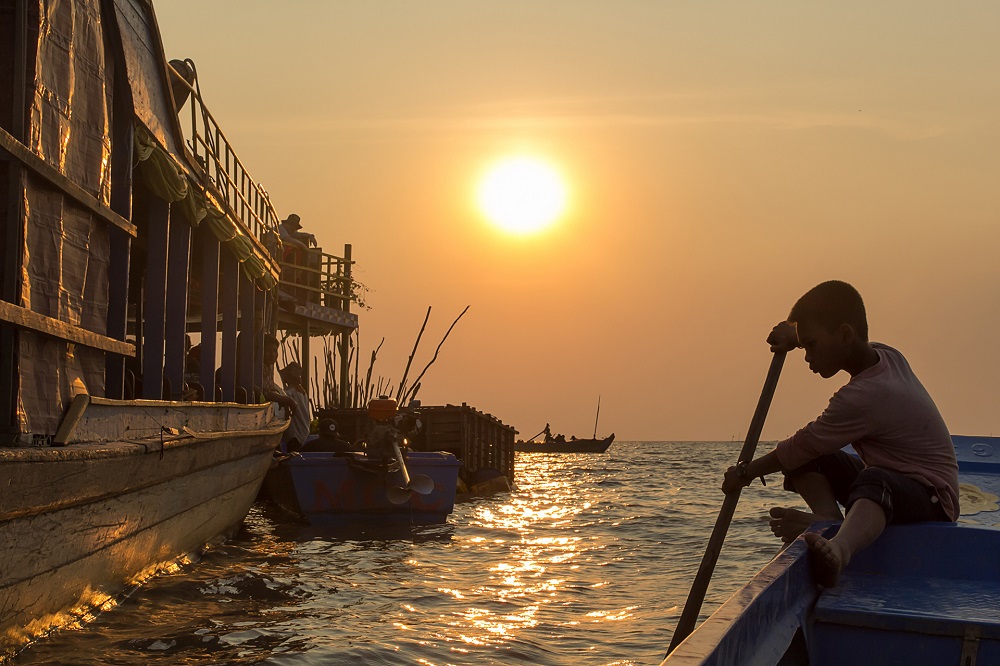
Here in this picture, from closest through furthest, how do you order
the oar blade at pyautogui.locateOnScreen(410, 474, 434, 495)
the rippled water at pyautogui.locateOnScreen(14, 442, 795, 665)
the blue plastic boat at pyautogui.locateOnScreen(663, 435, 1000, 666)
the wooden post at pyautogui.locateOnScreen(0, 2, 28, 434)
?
1. the blue plastic boat at pyautogui.locateOnScreen(663, 435, 1000, 666)
2. the wooden post at pyautogui.locateOnScreen(0, 2, 28, 434)
3. the rippled water at pyautogui.locateOnScreen(14, 442, 795, 665)
4. the oar blade at pyautogui.locateOnScreen(410, 474, 434, 495)

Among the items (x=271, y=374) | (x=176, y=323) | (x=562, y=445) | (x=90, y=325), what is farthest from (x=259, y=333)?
(x=562, y=445)

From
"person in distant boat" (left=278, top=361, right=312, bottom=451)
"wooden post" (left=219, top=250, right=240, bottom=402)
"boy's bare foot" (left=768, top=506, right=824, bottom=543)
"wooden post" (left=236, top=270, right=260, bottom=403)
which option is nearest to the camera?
"boy's bare foot" (left=768, top=506, right=824, bottom=543)

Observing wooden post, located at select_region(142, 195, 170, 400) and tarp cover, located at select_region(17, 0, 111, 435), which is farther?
wooden post, located at select_region(142, 195, 170, 400)

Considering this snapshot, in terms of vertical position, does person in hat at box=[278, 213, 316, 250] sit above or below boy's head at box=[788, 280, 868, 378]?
above

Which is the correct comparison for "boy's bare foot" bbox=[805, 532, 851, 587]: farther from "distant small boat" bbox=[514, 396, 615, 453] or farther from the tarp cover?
"distant small boat" bbox=[514, 396, 615, 453]

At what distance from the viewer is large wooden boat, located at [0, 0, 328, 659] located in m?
4.46

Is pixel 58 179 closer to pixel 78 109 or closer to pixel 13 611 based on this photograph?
pixel 78 109

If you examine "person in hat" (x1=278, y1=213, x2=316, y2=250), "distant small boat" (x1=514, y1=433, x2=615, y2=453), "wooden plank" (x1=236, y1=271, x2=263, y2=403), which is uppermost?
"person in hat" (x1=278, y1=213, x2=316, y2=250)

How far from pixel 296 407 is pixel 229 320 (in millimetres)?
4517

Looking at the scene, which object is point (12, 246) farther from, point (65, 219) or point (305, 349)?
point (305, 349)

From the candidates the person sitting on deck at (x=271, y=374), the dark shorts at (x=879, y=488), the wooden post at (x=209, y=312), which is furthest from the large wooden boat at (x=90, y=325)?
the person sitting on deck at (x=271, y=374)

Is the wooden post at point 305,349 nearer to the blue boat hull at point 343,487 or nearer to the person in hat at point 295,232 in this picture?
the person in hat at point 295,232

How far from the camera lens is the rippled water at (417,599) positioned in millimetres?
5633

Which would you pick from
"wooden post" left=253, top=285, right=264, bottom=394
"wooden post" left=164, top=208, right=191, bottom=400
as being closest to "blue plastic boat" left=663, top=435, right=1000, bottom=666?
"wooden post" left=164, top=208, right=191, bottom=400
